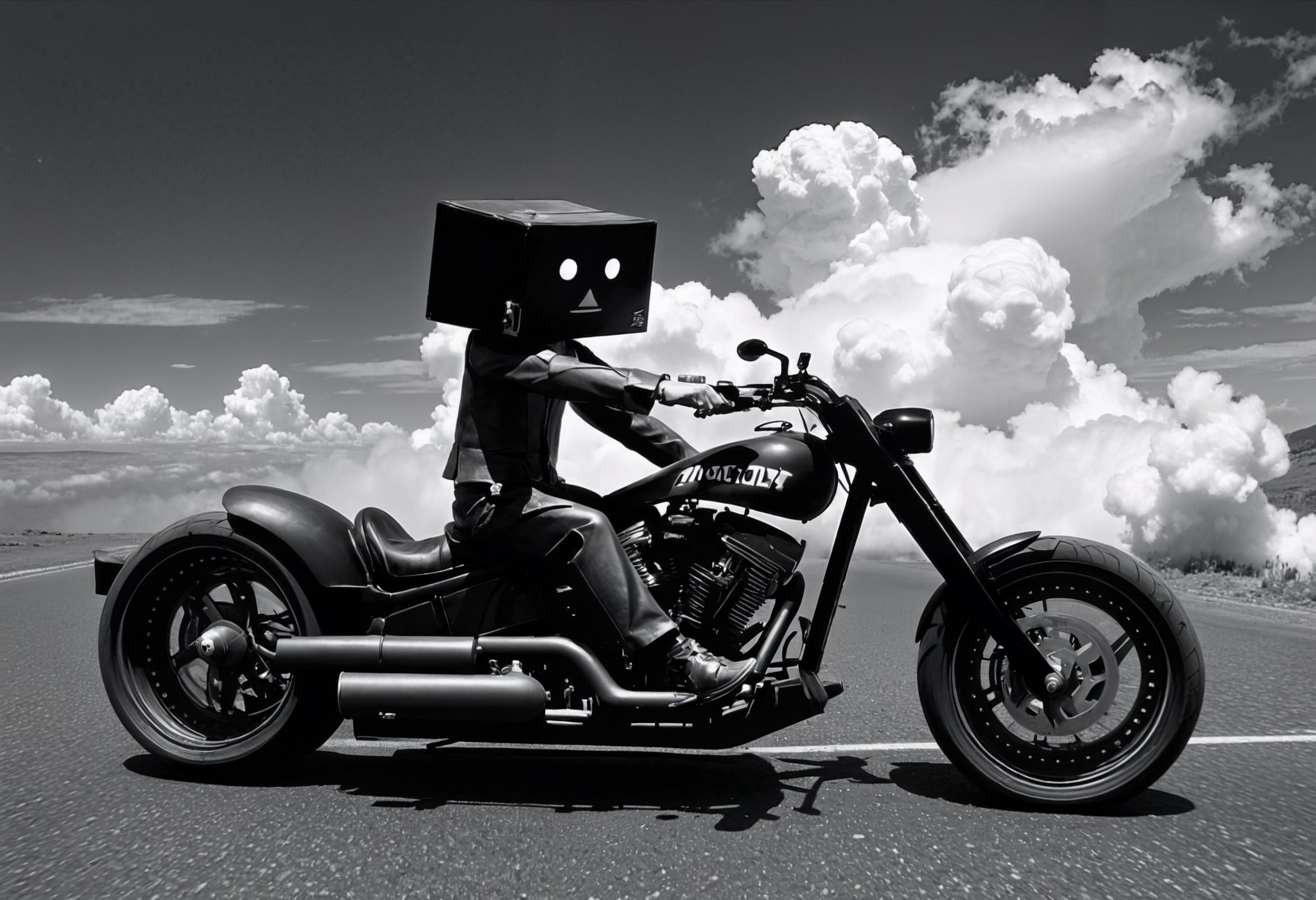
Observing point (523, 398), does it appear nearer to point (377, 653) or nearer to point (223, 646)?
point (377, 653)

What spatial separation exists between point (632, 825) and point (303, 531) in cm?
179

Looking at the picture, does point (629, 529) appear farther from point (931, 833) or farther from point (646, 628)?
point (931, 833)

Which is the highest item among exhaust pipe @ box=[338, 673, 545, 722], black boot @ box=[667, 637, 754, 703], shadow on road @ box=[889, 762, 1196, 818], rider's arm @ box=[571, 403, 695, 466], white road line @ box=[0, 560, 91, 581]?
rider's arm @ box=[571, 403, 695, 466]

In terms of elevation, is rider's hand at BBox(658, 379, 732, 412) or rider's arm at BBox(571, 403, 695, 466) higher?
rider's hand at BBox(658, 379, 732, 412)

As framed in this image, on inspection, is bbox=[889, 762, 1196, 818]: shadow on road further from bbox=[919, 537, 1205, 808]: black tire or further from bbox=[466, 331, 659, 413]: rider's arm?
bbox=[466, 331, 659, 413]: rider's arm

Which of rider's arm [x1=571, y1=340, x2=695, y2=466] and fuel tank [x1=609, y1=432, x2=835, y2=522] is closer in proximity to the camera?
fuel tank [x1=609, y1=432, x2=835, y2=522]

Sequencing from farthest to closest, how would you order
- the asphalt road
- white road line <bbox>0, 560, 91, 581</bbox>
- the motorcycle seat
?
white road line <bbox>0, 560, 91, 581</bbox>
the motorcycle seat
the asphalt road

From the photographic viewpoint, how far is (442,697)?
140 inches

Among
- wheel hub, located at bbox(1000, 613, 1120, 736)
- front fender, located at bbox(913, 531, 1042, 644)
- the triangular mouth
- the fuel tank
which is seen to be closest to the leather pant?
the fuel tank

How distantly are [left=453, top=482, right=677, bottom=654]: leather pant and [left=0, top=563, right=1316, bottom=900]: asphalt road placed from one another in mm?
694

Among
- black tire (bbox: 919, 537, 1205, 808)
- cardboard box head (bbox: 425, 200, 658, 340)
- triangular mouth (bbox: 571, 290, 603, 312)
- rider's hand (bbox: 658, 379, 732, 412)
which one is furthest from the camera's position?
triangular mouth (bbox: 571, 290, 603, 312)

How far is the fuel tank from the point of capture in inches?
139

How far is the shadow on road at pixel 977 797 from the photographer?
3.50 metres

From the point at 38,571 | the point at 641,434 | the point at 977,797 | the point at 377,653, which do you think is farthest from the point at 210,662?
the point at 38,571
